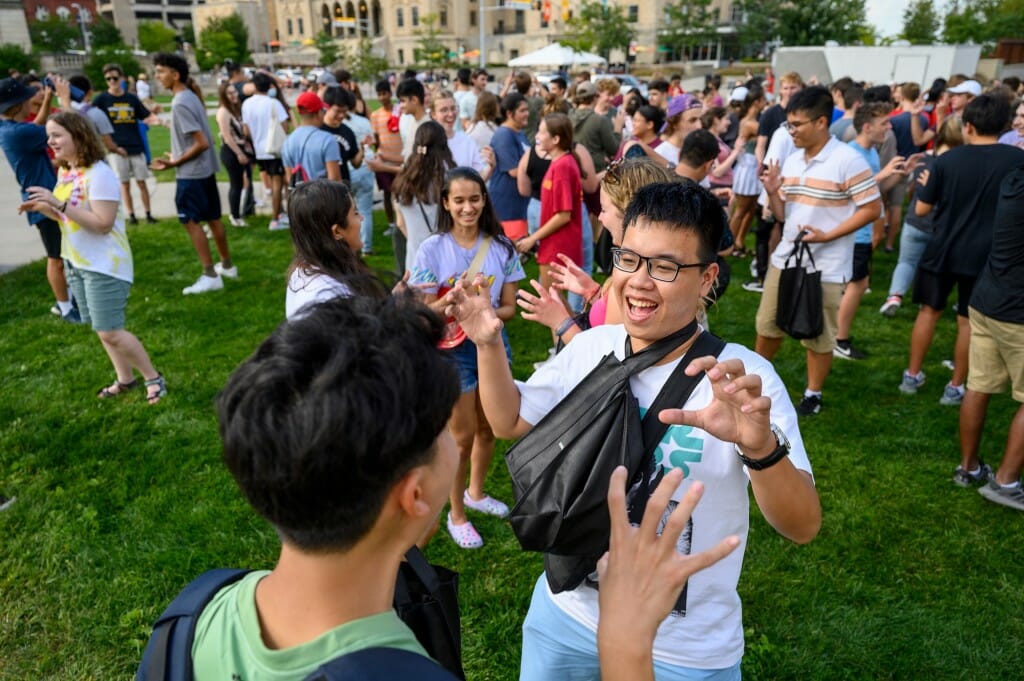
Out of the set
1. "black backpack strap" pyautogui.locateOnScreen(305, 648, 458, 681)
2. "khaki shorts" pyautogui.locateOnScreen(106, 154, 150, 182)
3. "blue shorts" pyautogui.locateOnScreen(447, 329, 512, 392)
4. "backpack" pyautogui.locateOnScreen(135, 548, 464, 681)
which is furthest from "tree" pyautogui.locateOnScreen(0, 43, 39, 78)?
"black backpack strap" pyautogui.locateOnScreen(305, 648, 458, 681)

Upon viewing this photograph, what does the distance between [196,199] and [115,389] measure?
282 centimetres

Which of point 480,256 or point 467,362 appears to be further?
point 480,256

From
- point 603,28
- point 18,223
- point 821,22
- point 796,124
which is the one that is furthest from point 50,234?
point 603,28

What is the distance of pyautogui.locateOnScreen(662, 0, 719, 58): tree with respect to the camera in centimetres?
6500

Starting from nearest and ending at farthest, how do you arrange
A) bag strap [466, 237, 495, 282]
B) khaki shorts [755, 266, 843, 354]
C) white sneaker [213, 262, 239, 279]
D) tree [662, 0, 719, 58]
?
bag strap [466, 237, 495, 282]
khaki shorts [755, 266, 843, 354]
white sneaker [213, 262, 239, 279]
tree [662, 0, 719, 58]

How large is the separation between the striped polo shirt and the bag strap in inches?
87.9

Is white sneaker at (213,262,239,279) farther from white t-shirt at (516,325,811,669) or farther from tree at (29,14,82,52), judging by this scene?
tree at (29,14,82,52)

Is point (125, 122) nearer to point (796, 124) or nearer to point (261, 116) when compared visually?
point (261, 116)

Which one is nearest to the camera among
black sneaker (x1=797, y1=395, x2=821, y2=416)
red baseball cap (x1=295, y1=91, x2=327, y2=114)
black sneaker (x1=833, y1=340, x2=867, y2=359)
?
black sneaker (x1=797, y1=395, x2=821, y2=416)

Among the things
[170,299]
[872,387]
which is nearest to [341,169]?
[170,299]

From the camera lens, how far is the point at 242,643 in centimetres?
110

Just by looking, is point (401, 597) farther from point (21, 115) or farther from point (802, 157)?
point (21, 115)

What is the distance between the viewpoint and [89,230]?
4.61 m

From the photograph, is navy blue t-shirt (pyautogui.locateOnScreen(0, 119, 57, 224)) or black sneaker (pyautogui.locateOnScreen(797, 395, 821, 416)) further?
navy blue t-shirt (pyautogui.locateOnScreen(0, 119, 57, 224))
